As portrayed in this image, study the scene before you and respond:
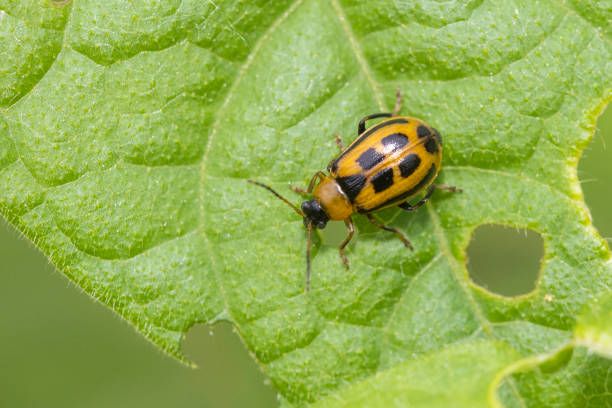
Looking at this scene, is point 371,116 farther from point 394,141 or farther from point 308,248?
point 308,248

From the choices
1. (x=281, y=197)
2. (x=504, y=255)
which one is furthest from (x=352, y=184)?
(x=504, y=255)

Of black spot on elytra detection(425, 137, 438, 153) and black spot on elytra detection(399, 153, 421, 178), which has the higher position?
black spot on elytra detection(425, 137, 438, 153)

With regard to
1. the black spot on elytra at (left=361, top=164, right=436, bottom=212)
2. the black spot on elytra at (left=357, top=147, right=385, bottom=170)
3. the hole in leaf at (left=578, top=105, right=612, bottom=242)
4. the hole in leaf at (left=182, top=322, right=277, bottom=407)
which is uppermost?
the black spot on elytra at (left=357, top=147, right=385, bottom=170)

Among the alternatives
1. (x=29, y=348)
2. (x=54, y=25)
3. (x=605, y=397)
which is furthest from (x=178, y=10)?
(x=29, y=348)

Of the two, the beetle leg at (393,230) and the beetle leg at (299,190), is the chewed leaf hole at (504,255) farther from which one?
the beetle leg at (299,190)

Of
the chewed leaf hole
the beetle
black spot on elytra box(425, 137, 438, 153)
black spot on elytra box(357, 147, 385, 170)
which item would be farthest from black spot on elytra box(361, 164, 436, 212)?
the chewed leaf hole

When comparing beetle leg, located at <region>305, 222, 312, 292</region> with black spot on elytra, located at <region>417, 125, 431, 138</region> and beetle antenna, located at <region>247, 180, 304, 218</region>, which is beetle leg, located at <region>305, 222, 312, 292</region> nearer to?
beetle antenna, located at <region>247, 180, 304, 218</region>

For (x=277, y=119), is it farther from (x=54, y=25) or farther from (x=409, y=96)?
(x=54, y=25)
